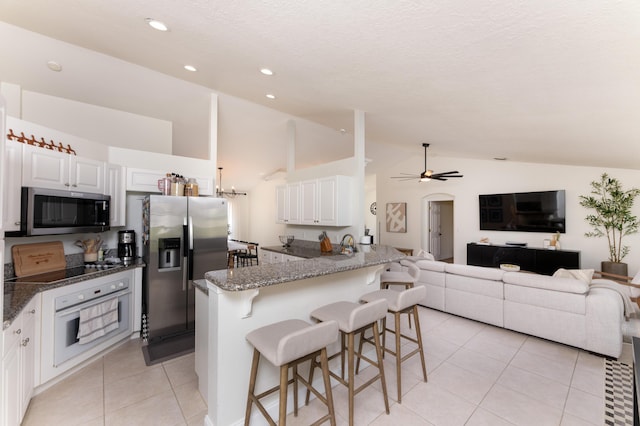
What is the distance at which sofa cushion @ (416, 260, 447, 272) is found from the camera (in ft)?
13.1

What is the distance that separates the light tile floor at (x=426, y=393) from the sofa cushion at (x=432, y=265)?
3.95ft

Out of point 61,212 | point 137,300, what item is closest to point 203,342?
point 137,300

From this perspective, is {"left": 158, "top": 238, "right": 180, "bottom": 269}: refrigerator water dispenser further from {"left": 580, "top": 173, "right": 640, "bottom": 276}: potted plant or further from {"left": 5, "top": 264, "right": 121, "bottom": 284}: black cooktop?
{"left": 580, "top": 173, "right": 640, "bottom": 276}: potted plant

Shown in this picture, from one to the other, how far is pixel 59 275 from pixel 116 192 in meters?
1.11

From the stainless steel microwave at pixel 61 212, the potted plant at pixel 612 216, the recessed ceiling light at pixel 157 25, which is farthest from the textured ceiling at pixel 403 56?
the potted plant at pixel 612 216

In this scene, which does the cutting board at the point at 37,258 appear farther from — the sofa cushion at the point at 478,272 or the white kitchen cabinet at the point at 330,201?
the sofa cushion at the point at 478,272

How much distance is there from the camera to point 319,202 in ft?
13.9

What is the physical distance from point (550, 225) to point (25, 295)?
26.2 feet

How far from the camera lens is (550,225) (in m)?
5.70

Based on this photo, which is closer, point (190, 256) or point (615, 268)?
point (190, 256)

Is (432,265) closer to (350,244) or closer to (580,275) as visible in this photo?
(350,244)

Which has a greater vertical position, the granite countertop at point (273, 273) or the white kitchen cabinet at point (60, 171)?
the white kitchen cabinet at point (60, 171)

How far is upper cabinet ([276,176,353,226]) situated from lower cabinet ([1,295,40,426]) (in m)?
3.14

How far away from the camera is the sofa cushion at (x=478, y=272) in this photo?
137 inches
